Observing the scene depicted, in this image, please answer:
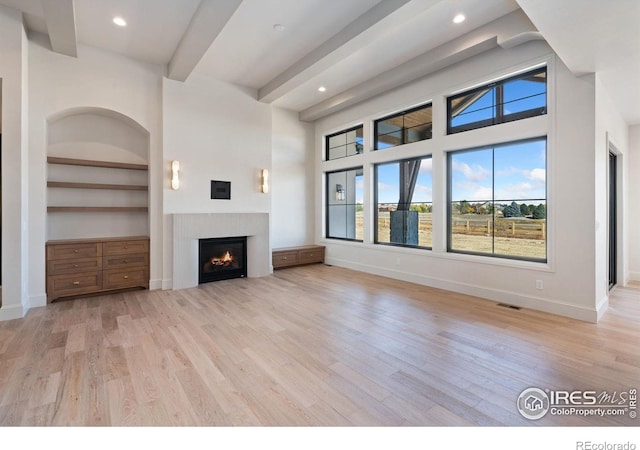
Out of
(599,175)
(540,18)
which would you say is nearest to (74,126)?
(540,18)

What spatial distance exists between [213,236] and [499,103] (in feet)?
16.8

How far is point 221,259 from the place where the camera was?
5805mm

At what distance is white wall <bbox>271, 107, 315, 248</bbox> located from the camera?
698 centimetres

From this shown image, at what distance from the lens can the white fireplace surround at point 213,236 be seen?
5.16 meters

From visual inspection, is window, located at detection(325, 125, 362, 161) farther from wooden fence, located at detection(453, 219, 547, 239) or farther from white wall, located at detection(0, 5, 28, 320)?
white wall, located at detection(0, 5, 28, 320)

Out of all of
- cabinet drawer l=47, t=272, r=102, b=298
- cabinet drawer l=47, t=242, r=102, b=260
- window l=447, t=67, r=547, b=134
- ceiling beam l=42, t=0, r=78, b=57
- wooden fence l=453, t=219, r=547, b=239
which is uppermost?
ceiling beam l=42, t=0, r=78, b=57

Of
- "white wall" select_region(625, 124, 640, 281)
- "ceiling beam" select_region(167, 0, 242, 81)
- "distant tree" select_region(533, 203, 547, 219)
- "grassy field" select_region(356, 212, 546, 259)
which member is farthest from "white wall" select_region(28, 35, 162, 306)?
"white wall" select_region(625, 124, 640, 281)

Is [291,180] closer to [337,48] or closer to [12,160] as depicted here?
[337,48]

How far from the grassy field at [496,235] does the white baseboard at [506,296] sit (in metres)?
0.57

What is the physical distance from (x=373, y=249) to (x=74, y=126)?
5622 mm

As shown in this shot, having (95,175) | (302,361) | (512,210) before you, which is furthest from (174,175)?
(512,210)

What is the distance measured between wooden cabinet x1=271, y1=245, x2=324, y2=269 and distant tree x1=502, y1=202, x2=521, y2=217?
4008 millimetres

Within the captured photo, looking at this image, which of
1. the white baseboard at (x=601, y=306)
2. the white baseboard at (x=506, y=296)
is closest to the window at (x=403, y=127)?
the white baseboard at (x=506, y=296)
